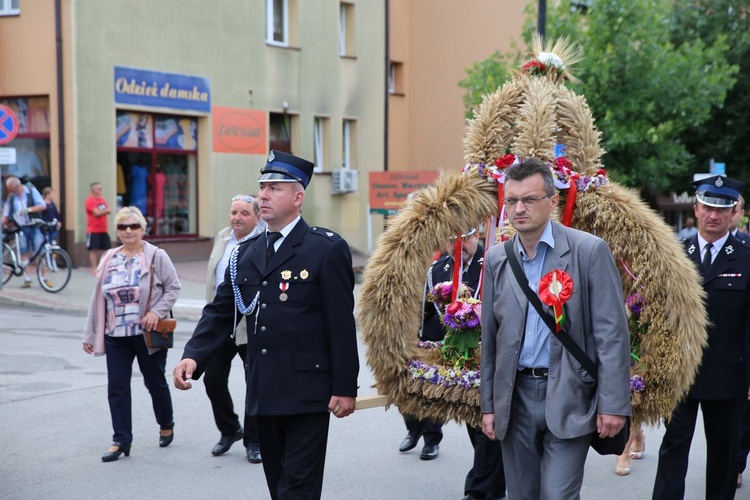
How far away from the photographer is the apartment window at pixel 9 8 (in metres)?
20.4

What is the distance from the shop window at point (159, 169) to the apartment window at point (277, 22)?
3514 mm

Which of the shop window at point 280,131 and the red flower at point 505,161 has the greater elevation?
the shop window at point 280,131

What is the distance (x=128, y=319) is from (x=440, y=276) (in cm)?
232

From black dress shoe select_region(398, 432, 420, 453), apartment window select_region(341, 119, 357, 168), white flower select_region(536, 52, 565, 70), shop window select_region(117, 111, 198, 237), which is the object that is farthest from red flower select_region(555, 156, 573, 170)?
apartment window select_region(341, 119, 357, 168)

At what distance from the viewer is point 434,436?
24.8 ft

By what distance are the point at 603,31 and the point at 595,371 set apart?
19.6 metres

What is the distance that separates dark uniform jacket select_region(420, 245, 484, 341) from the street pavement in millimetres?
966

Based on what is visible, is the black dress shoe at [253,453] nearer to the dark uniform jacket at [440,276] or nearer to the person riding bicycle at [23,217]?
the dark uniform jacket at [440,276]

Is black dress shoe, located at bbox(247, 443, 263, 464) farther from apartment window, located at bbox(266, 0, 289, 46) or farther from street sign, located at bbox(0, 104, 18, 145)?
apartment window, located at bbox(266, 0, 289, 46)

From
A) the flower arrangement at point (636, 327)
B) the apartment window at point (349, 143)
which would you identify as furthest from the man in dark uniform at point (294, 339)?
the apartment window at point (349, 143)

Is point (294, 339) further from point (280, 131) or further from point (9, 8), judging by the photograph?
point (280, 131)

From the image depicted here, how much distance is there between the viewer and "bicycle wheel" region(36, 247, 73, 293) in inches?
656

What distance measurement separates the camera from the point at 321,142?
27719 mm

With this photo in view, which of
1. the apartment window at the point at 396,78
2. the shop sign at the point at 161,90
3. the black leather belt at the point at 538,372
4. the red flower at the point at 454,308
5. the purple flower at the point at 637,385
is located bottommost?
the purple flower at the point at 637,385
